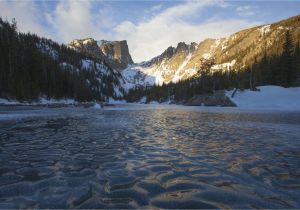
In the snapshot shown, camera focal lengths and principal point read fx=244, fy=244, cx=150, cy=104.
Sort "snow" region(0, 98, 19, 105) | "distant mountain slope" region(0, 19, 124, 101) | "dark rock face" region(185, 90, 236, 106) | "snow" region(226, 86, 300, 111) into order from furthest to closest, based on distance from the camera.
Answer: "dark rock face" region(185, 90, 236, 106) → "distant mountain slope" region(0, 19, 124, 101) → "snow" region(0, 98, 19, 105) → "snow" region(226, 86, 300, 111)

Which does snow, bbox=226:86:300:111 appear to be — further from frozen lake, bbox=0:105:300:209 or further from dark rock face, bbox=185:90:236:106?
frozen lake, bbox=0:105:300:209

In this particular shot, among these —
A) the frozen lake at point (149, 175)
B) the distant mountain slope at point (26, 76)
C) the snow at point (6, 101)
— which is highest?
the distant mountain slope at point (26, 76)

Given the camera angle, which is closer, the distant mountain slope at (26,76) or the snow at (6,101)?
the snow at (6,101)

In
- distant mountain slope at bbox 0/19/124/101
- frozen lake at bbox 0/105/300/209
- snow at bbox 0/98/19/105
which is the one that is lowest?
frozen lake at bbox 0/105/300/209

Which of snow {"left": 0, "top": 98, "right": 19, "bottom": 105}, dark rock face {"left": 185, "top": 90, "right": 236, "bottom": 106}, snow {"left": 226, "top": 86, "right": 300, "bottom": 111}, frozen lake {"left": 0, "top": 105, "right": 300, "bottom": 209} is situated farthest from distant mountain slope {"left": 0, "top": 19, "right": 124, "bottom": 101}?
frozen lake {"left": 0, "top": 105, "right": 300, "bottom": 209}

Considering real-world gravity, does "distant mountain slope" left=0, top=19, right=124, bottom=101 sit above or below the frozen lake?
above

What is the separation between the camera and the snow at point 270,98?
65.7 metres

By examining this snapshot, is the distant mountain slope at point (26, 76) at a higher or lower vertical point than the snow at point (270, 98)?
higher

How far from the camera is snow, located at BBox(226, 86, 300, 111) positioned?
6566 centimetres

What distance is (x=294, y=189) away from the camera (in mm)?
6613

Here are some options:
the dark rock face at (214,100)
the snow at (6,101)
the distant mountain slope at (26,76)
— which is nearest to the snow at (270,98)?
the dark rock face at (214,100)

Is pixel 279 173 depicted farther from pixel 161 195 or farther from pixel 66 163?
A: pixel 66 163

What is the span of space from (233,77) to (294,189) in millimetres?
135093

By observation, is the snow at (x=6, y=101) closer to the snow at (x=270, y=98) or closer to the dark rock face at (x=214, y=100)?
the dark rock face at (x=214, y=100)
